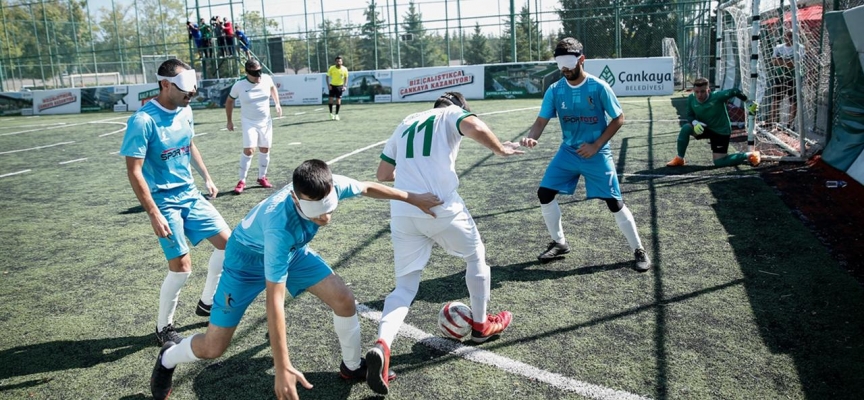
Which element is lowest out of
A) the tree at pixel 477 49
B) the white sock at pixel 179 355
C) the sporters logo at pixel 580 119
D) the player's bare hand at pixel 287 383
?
the white sock at pixel 179 355

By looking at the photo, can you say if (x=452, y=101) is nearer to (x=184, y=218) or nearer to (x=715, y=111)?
(x=184, y=218)

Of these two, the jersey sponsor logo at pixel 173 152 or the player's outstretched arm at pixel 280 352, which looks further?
the jersey sponsor logo at pixel 173 152

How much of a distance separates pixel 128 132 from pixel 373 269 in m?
2.60

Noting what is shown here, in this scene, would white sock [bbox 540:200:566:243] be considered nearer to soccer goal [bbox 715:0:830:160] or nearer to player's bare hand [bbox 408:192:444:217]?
player's bare hand [bbox 408:192:444:217]

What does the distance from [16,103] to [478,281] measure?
36.3 meters

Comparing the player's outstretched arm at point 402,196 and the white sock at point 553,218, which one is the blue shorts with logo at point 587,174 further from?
the player's outstretched arm at point 402,196

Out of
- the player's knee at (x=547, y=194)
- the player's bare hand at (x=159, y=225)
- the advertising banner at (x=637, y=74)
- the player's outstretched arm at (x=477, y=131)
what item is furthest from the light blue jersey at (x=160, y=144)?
the advertising banner at (x=637, y=74)

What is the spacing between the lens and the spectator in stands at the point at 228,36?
32016mm

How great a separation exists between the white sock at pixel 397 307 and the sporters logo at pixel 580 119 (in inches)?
106

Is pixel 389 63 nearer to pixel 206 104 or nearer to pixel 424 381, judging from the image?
pixel 206 104

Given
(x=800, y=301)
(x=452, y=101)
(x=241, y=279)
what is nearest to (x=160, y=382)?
(x=241, y=279)

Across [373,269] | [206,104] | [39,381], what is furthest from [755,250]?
[206,104]

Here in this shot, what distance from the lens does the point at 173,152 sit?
4848 mm

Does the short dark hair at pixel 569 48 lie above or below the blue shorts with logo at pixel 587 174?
above
